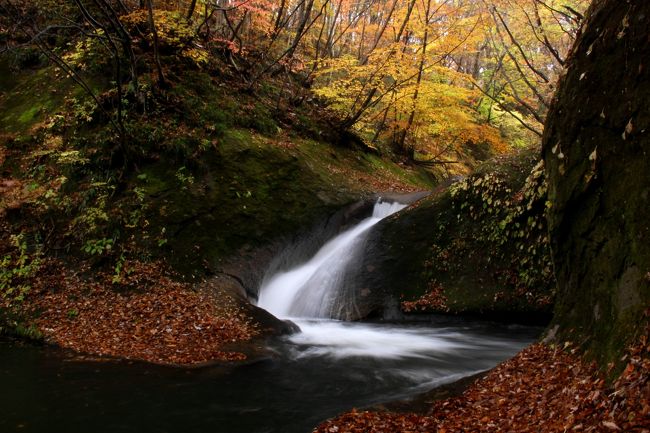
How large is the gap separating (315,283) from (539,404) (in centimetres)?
789

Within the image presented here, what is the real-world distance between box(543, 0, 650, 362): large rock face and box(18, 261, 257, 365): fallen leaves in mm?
5485

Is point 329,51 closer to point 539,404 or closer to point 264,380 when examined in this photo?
point 264,380

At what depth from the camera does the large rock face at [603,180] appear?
4.52 m

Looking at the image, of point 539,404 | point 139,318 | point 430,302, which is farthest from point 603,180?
point 139,318

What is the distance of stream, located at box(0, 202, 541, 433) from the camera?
5.72 meters

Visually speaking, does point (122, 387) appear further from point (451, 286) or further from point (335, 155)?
point (335, 155)

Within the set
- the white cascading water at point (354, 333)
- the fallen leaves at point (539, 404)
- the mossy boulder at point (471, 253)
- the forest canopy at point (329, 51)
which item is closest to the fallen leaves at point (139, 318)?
the white cascading water at point (354, 333)

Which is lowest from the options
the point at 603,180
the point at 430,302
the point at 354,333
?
the point at 354,333

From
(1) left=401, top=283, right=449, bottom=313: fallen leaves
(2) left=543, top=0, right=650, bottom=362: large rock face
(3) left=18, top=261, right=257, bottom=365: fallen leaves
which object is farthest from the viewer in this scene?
(1) left=401, top=283, right=449, bottom=313: fallen leaves

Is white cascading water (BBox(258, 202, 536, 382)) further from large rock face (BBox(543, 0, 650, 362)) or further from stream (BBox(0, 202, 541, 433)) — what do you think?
large rock face (BBox(543, 0, 650, 362))

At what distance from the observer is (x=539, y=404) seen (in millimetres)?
4340

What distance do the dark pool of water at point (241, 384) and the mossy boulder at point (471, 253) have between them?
91 cm

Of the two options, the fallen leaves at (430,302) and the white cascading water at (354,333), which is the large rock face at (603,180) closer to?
the white cascading water at (354,333)

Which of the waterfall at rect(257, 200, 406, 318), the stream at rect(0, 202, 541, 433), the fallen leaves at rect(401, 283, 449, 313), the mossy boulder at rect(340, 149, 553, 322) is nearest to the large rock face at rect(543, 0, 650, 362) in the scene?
the stream at rect(0, 202, 541, 433)
